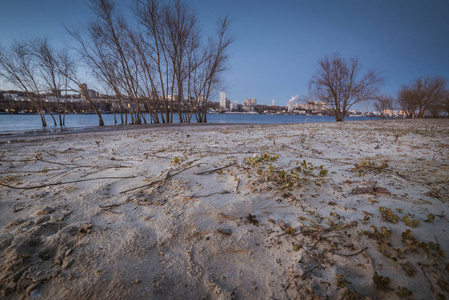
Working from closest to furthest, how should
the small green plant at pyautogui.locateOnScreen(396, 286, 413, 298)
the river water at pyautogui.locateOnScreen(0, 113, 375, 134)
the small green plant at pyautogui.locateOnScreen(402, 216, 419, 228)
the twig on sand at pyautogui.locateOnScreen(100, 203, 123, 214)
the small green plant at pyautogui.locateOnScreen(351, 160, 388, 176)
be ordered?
the small green plant at pyautogui.locateOnScreen(396, 286, 413, 298), the small green plant at pyautogui.locateOnScreen(402, 216, 419, 228), the twig on sand at pyautogui.locateOnScreen(100, 203, 123, 214), the small green plant at pyautogui.locateOnScreen(351, 160, 388, 176), the river water at pyautogui.locateOnScreen(0, 113, 375, 134)

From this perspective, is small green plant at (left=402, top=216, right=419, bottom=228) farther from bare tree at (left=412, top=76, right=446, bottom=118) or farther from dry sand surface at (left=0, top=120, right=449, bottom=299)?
bare tree at (left=412, top=76, right=446, bottom=118)

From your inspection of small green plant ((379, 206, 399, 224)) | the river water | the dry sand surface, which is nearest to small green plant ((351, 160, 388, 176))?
the dry sand surface

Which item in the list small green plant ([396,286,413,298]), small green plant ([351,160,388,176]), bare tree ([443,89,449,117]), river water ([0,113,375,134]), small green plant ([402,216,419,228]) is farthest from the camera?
bare tree ([443,89,449,117])

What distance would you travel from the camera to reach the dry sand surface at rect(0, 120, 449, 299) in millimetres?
996

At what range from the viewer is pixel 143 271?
1070mm

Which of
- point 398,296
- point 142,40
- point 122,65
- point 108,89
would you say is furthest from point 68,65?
point 398,296

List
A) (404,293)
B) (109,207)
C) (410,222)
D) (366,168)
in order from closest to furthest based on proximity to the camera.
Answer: (404,293) < (410,222) < (109,207) < (366,168)

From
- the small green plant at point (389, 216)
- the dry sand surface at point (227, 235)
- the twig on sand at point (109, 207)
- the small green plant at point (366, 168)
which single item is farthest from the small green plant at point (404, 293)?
the twig on sand at point (109, 207)

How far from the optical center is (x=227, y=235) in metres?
1.39

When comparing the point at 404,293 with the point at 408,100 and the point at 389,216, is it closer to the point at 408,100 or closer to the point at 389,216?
the point at 389,216

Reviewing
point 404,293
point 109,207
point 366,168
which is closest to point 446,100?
point 366,168

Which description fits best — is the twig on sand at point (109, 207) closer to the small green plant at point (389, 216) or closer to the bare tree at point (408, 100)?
the small green plant at point (389, 216)

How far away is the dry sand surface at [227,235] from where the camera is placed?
1.00m

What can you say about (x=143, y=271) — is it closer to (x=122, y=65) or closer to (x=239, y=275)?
(x=239, y=275)
